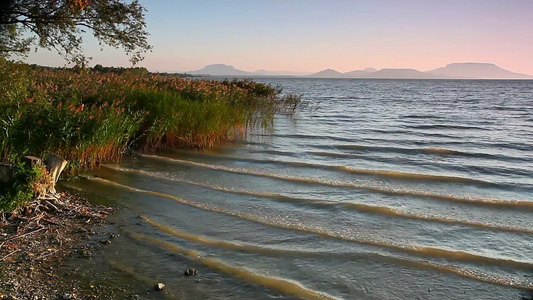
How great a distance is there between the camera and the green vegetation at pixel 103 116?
8234 mm

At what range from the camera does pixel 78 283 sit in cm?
477

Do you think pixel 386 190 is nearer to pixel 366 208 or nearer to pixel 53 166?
pixel 366 208

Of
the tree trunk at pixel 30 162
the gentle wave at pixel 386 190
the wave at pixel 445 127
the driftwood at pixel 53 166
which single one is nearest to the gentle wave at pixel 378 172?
the gentle wave at pixel 386 190

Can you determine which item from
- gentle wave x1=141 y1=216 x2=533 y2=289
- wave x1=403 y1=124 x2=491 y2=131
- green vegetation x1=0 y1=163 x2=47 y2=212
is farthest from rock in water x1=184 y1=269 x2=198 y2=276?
wave x1=403 y1=124 x2=491 y2=131

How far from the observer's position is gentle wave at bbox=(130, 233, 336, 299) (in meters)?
4.89

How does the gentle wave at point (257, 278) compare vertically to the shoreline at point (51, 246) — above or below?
below

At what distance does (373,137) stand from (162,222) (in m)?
12.5

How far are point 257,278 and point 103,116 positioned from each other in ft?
20.9

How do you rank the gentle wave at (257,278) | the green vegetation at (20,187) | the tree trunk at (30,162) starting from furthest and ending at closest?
the tree trunk at (30,162) → the green vegetation at (20,187) → the gentle wave at (257,278)

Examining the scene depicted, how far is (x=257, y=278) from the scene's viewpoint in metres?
5.23

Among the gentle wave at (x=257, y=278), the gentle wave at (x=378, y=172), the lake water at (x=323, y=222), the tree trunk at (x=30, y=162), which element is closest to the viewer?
the gentle wave at (x=257, y=278)

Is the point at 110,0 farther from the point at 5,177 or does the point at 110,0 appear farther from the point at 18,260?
the point at 18,260

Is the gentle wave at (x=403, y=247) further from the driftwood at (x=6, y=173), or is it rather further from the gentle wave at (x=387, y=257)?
the driftwood at (x=6, y=173)

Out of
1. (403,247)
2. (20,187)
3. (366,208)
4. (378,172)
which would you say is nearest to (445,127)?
(378,172)
